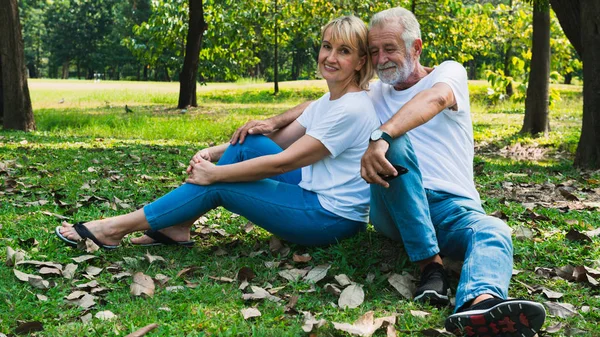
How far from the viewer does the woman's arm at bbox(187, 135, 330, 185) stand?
3672 millimetres

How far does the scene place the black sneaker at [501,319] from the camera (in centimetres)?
263

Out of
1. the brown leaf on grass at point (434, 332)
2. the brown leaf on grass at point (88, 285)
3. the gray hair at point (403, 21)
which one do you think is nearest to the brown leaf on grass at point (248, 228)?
the brown leaf on grass at point (88, 285)

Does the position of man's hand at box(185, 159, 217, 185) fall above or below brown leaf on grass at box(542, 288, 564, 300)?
above

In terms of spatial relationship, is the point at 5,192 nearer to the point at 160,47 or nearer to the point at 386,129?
the point at 386,129

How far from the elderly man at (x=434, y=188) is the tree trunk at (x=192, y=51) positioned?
12.0 m

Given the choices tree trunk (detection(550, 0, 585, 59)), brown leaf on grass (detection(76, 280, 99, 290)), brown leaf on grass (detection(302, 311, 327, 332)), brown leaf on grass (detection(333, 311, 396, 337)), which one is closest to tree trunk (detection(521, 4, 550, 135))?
tree trunk (detection(550, 0, 585, 59))

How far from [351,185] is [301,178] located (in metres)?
0.45

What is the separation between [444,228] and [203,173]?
1.42m

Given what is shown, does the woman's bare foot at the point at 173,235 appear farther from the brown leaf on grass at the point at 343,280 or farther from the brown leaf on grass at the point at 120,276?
the brown leaf on grass at the point at 343,280

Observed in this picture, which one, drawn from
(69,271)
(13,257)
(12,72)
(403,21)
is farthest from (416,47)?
(12,72)

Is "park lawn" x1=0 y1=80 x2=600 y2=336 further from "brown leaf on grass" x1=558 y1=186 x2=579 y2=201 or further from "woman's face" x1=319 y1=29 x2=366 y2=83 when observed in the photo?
"woman's face" x1=319 y1=29 x2=366 y2=83

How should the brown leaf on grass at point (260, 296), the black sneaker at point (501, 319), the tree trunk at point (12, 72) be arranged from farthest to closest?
the tree trunk at point (12, 72) < the brown leaf on grass at point (260, 296) < the black sneaker at point (501, 319)

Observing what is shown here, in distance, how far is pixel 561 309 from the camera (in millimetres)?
3164

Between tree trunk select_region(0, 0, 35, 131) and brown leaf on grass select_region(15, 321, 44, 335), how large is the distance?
27.0 feet
